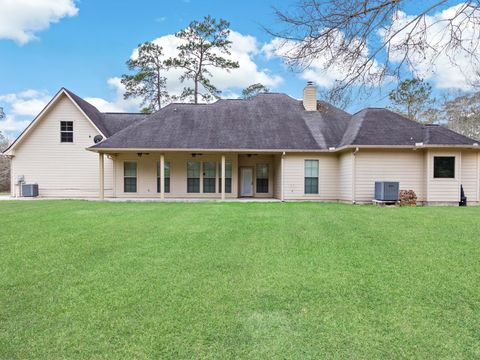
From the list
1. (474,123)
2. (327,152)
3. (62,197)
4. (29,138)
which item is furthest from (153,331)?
(474,123)

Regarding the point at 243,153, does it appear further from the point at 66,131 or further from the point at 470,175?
the point at 470,175

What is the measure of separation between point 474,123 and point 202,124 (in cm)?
2480

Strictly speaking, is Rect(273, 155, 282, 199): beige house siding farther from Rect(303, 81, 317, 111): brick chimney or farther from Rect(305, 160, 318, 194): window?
Rect(303, 81, 317, 111): brick chimney

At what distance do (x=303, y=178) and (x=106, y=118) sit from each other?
1237 cm

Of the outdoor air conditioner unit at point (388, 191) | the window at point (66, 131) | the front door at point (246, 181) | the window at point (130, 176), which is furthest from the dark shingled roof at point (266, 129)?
the front door at point (246, 181)

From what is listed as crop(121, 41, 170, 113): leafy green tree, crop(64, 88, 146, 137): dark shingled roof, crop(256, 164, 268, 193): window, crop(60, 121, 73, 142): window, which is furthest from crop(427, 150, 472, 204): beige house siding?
crop(121, 41, 170, 113): leafy green tree

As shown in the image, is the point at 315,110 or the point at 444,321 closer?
the point at 444,321

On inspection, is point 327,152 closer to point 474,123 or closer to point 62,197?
point 62,197

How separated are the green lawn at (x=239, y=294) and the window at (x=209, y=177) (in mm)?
10342

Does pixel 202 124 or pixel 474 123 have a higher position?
pixel 474 123

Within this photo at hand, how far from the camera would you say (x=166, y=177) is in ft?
57.7

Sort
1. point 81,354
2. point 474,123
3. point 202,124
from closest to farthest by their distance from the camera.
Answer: point 81,354
point 202,124
point 474,123

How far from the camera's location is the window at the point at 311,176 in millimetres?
16016

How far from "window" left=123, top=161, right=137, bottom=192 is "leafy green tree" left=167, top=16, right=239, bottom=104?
11982mm
